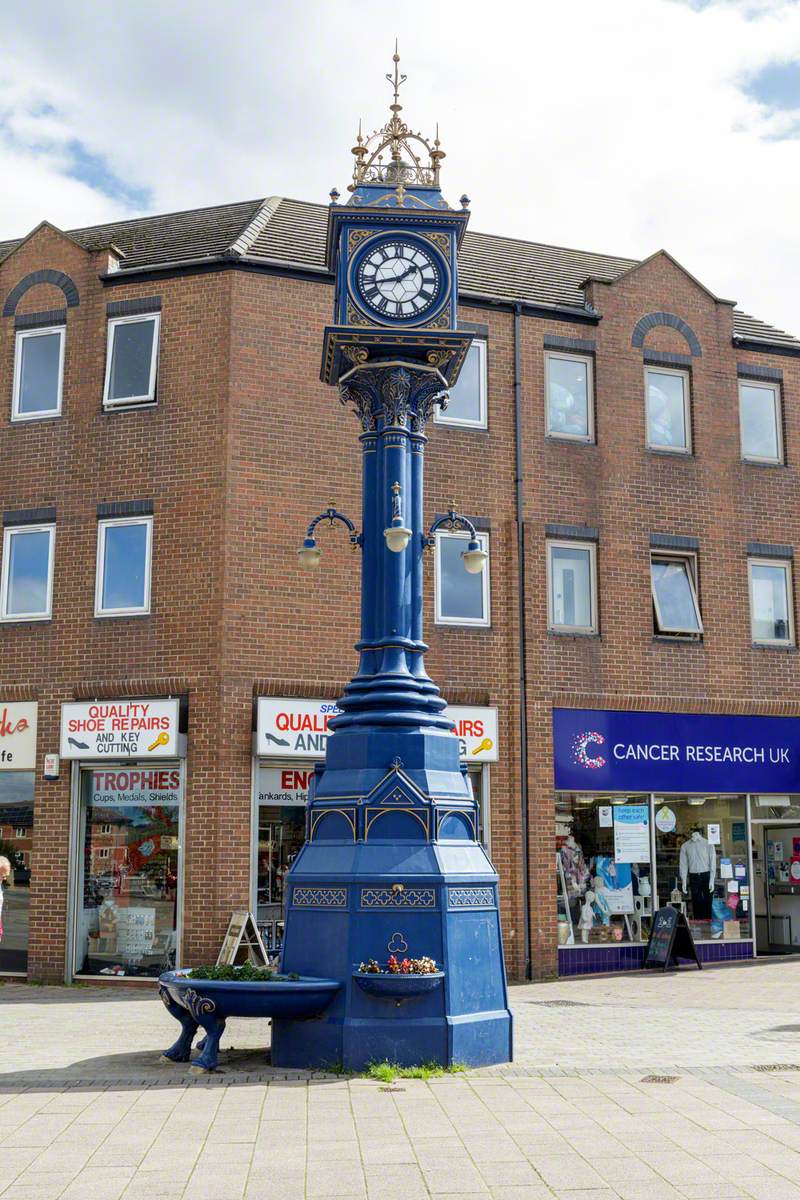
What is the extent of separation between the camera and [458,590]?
18375 millimetres

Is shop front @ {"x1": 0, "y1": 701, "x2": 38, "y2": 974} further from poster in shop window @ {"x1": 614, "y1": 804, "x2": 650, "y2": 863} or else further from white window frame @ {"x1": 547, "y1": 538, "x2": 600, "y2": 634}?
poster in shop window @ {"x1": 614, "y1": 804, "x2": 650, "y2": 863}

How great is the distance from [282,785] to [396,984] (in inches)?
307

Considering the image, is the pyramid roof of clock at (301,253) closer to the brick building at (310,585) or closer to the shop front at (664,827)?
the brick building at (310,585)

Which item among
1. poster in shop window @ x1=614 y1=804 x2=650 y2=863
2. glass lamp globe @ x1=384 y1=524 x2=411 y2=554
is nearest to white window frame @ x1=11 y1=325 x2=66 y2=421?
glass lamp globe @ x1=384 y1=524 x2=411 y2=554

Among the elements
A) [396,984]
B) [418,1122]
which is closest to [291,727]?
[396,984]

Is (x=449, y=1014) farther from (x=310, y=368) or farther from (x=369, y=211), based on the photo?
(x=310, y=368)

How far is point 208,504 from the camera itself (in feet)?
56.4

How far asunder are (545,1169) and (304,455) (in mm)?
12146

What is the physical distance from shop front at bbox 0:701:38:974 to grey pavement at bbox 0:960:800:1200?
16.0ft

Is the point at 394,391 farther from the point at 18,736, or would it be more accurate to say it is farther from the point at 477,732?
the point at 18,736

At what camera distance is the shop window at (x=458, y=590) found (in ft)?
59.8

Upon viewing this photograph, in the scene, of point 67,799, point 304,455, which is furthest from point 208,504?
point 67,799

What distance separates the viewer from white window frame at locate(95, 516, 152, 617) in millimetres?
17312

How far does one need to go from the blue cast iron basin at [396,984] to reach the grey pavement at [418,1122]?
2.12 feet
